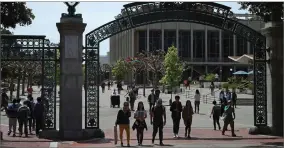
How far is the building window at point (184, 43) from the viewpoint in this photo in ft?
303

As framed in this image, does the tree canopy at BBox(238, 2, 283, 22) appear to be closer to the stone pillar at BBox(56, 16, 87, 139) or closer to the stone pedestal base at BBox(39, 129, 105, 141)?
the stone pillar at BBox(56, 16, 87, 139)

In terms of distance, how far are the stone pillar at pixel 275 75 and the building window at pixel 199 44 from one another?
245 ft

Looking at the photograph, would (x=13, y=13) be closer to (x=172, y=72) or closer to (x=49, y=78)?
(x=49, y=78)

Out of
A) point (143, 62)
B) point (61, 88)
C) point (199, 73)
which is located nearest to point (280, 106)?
point (61, 88)

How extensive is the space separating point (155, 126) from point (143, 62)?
175 feet

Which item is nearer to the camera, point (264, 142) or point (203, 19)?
point (264, 142)

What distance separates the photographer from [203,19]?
756 inches

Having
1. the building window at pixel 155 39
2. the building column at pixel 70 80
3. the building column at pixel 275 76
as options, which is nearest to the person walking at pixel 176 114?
the building column at pixel 70 80

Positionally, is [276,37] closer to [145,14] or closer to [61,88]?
[145,14]

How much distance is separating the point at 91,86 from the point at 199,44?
77.7 m

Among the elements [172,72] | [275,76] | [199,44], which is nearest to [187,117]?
[275,76]

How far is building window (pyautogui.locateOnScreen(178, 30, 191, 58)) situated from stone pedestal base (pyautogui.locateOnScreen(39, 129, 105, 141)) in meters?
75.8

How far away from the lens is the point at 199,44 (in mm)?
93938

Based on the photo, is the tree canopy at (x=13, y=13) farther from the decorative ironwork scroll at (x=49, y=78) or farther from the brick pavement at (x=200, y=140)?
the brick pavement at (x=200, y=140)
